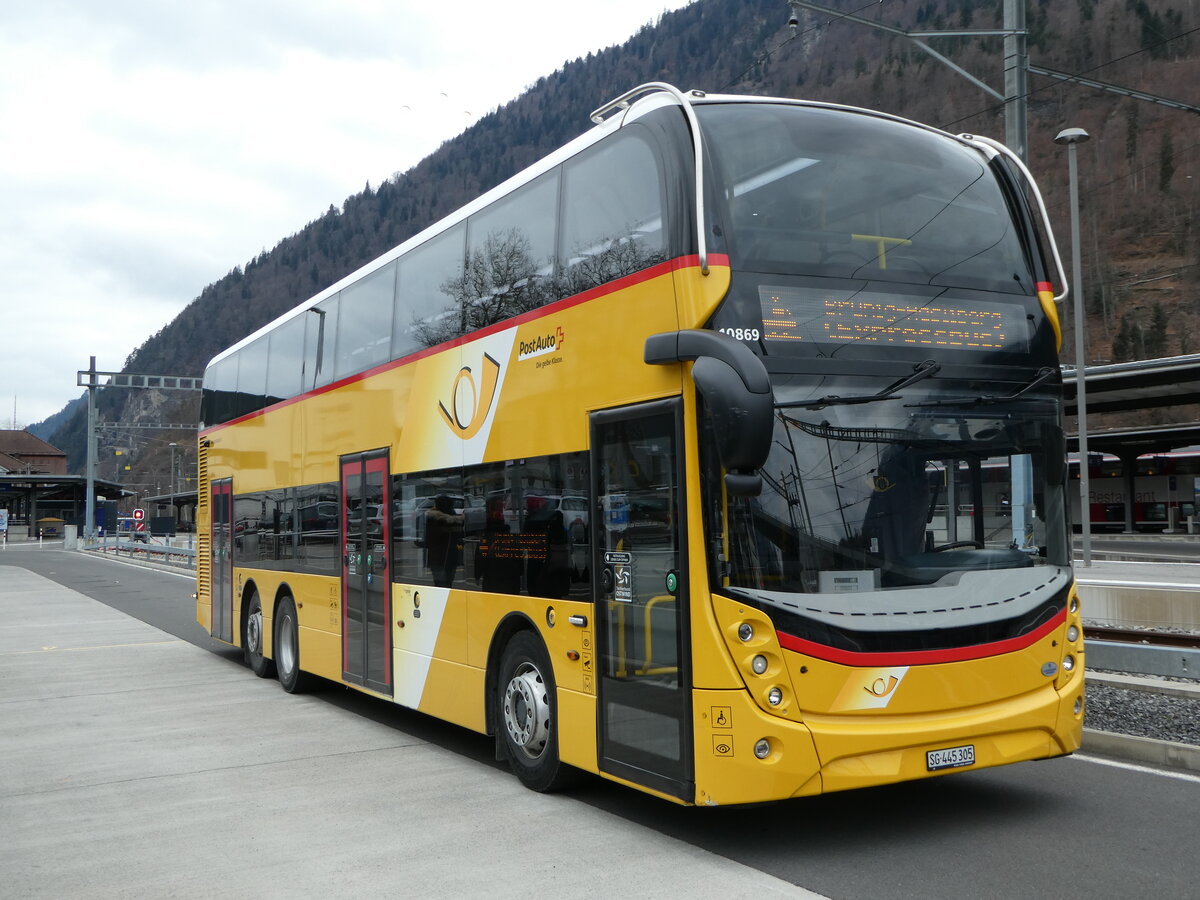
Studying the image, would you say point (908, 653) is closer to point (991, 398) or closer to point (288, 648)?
point (991, 398)

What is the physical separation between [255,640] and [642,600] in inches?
359

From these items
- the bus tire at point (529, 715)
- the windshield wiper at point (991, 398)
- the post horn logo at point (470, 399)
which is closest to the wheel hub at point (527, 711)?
the bus tire at point (529, 715)

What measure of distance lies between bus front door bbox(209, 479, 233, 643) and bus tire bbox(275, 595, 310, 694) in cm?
246

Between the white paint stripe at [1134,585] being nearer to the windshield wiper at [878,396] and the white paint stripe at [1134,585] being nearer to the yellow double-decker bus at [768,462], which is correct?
the yellow double-decker bus at [768,462]

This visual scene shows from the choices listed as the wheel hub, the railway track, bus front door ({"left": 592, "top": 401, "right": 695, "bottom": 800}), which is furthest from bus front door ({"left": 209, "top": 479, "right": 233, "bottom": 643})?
the railway track

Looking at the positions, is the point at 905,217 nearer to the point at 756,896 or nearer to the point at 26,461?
the point at 756,896

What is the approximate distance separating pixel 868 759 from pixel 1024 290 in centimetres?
289

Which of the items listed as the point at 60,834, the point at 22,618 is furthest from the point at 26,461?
the point at 60,834

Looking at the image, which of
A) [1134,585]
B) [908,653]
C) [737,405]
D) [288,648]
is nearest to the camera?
[737,405]

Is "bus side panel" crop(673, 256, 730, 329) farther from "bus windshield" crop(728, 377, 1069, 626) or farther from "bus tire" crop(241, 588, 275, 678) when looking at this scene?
"bus tire" crop(241, 588, 275, 678)

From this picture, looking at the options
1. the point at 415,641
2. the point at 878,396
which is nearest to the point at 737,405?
the point at 878,396

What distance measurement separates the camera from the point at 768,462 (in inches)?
240

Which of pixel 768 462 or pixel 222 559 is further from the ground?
pixel 768 462

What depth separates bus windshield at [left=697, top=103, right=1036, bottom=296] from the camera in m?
6.47
